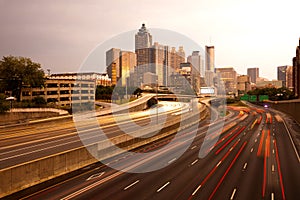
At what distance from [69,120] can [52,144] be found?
74.5 ft

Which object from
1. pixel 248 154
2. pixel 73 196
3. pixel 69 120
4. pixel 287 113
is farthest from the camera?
pixel 287 113

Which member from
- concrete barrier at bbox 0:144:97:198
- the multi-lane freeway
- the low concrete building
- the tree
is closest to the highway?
the multi-lane freeway

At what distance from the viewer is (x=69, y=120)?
5612 centimetres

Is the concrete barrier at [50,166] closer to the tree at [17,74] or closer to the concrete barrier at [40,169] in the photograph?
the concrete barrier at [40,169]

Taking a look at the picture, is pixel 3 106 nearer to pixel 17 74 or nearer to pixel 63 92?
pixel 17 74

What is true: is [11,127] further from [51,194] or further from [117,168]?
[51,194]

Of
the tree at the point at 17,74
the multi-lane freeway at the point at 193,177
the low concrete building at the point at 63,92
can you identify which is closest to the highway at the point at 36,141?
the multi-lane freeway at the point at 193,177

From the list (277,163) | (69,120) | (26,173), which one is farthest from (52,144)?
(277,163)

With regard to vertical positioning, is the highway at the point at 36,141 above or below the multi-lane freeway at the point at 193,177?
above

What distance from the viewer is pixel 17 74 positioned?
2940 inches

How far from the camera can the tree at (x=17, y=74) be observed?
72.9m

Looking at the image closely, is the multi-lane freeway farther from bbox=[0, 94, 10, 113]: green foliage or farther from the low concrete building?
the low concrete building

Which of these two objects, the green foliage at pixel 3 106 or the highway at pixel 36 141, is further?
the green foliage at pixel 3 106

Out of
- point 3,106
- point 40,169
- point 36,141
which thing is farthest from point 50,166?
point 3,106
